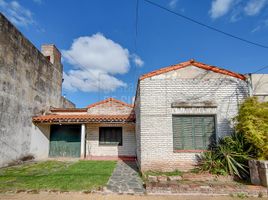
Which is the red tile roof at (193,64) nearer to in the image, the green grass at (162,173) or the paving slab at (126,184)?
the green grass at (162,173)

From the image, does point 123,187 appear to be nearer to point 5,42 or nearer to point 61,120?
point 61,120

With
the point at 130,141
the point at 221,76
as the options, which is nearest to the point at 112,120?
the point at 130,141

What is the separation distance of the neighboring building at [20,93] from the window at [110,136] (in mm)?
4164

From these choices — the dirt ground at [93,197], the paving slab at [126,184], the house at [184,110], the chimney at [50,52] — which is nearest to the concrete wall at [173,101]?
the house at [184,110]

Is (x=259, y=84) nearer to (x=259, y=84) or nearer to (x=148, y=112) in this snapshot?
(x=259, y=84)

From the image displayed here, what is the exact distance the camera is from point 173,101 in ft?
26.9

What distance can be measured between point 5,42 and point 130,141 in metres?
10.2

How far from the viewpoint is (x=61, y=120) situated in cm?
1292

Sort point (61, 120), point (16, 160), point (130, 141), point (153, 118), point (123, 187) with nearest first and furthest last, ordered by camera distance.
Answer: point (123, 187) → point (153, 118) → point (16, 160) → point (61, 120) → point (130, 141)

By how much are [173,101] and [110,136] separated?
7.83 metres

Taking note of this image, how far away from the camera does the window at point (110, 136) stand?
1447 cm

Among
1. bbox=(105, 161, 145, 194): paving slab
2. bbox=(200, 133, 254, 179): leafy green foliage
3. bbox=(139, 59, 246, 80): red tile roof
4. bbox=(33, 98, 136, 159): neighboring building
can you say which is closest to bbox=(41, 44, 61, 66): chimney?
bbox=(33, 98, 136, 159): neighboring building

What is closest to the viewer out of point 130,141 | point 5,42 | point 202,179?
point 202,179

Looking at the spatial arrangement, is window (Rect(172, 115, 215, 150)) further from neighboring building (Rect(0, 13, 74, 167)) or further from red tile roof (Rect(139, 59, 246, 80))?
neighboring building (Rect(0, 13, 74, 167))
